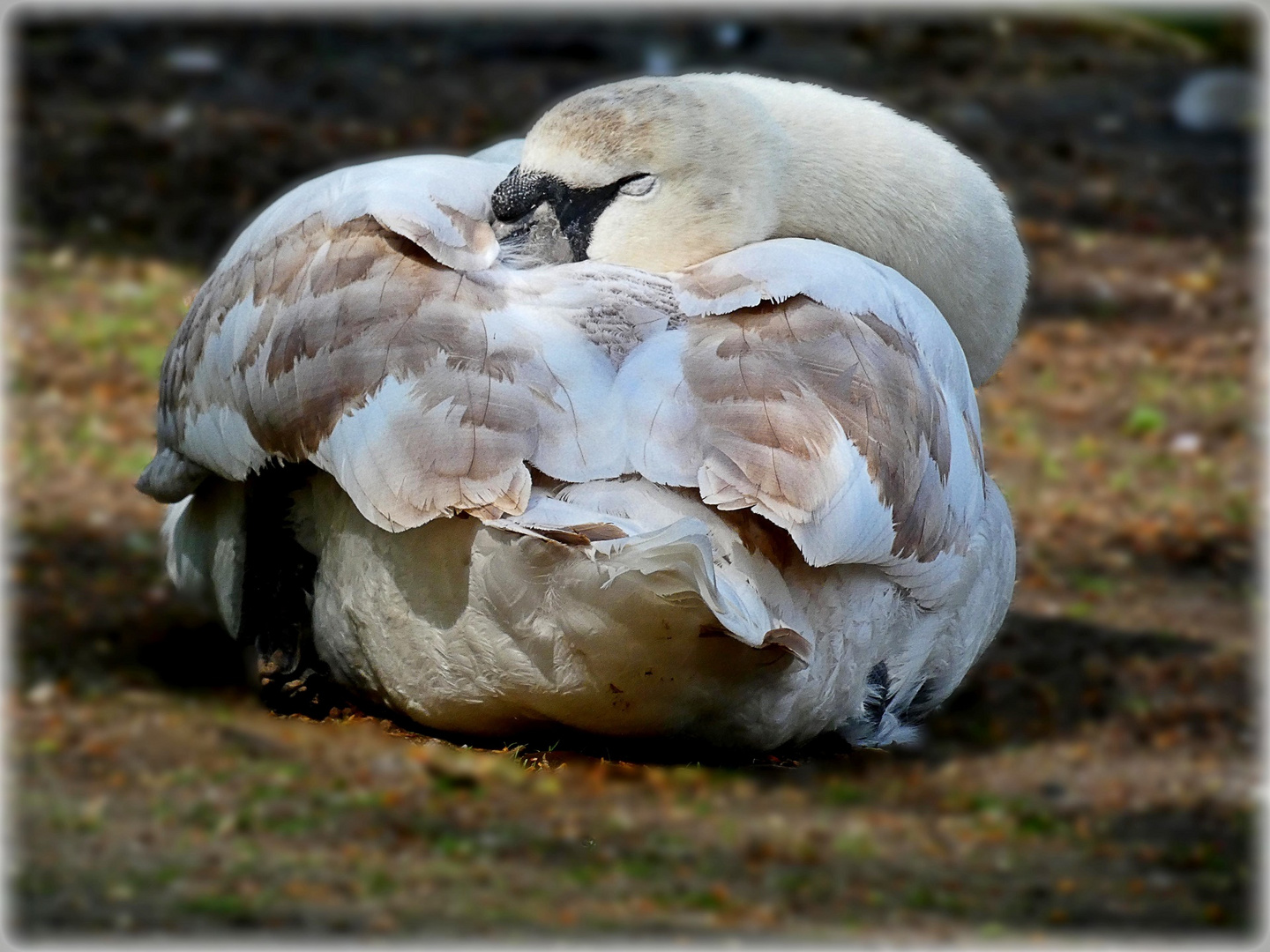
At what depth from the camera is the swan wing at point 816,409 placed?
247 cm

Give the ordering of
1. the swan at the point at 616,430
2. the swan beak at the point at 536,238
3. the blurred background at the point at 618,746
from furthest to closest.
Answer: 1. the blurred background at the point at 618,746
2. the swan beak at the point at 536,238
3. the swan at the point at 616,430

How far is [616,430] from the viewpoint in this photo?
2523 mm

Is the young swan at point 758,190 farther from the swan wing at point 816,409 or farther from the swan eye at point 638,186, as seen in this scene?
the swan wing at point 816,409

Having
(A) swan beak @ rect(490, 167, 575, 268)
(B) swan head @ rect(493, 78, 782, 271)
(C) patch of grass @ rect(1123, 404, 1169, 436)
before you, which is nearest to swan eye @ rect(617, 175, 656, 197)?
(B) swan head @ rect(493, 78, 782, 271)

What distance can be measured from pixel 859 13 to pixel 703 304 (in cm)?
855

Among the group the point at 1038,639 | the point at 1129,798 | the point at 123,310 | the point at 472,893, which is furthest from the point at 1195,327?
the point at 123,310

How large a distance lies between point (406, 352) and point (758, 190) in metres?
0.90

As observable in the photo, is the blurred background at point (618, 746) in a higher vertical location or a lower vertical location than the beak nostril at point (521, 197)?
lower

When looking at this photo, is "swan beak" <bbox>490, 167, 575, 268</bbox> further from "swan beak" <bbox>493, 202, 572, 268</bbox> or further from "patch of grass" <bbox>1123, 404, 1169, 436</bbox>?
"patch of grass" <bbox>1123, 404, 1169, 436</bbox>

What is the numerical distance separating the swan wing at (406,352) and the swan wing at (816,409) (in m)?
0.10

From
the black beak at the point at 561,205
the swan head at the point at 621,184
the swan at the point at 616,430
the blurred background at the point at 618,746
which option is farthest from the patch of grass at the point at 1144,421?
the black beak at the point at 561,205

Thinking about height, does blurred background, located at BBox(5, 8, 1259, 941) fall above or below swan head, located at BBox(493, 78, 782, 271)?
below

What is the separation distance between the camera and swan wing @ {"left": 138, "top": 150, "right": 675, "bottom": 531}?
246cm

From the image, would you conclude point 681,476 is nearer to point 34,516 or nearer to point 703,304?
point 703,304
